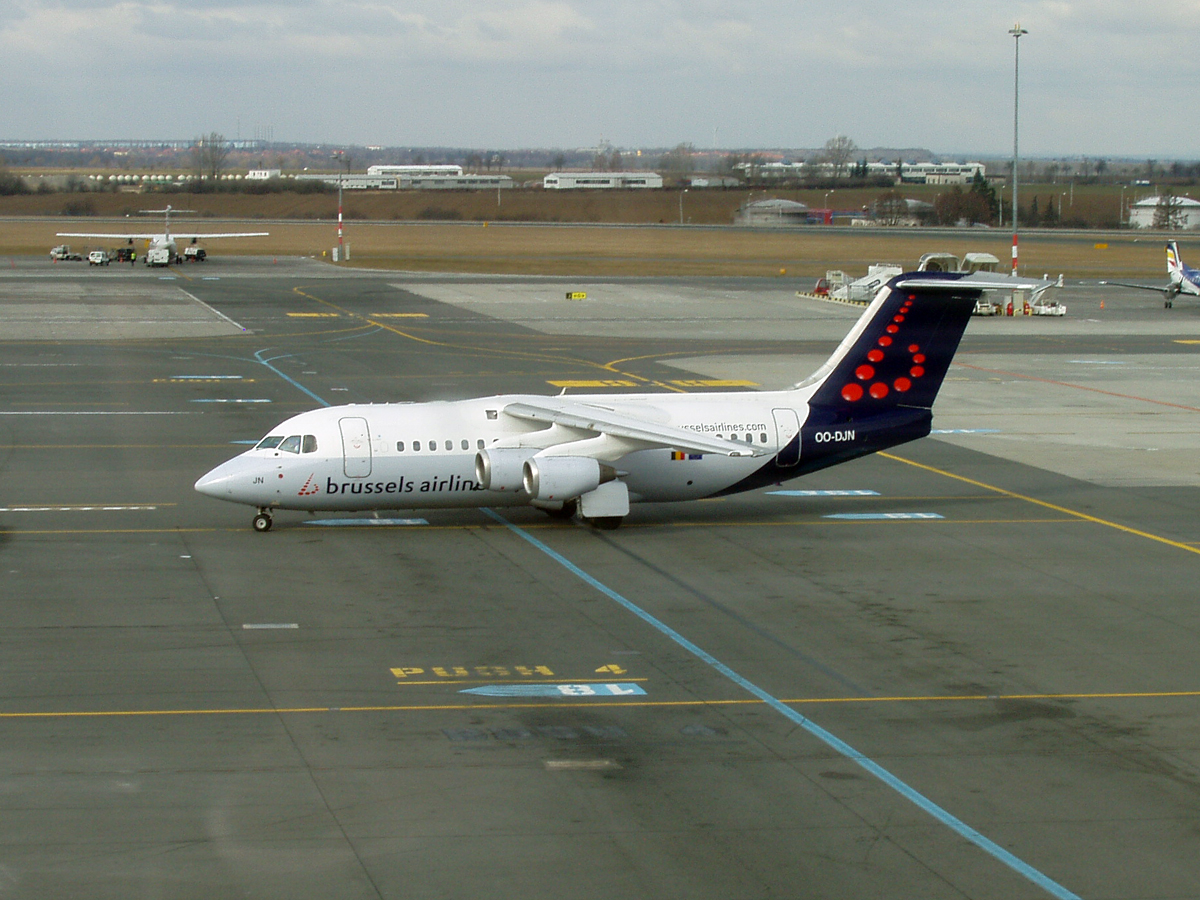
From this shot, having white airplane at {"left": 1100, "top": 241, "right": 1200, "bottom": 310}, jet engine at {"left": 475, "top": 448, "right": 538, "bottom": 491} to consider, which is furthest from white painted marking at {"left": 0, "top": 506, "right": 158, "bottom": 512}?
white airplane at {"left": 1100, "top": 241, "right": 1200, "bottom": 310}

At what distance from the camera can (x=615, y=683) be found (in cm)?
2483

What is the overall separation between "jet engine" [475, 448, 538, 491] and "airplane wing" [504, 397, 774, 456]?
46.6 inches

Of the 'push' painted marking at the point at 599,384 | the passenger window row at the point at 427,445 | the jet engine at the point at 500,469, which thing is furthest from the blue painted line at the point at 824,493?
the 'push' painted marking at the point at 599,384

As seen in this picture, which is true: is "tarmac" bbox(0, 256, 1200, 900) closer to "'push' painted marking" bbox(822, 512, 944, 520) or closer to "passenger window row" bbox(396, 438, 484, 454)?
"'push' painted marking" bbox(822, 512, 944, 520)

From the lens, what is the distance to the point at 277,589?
101ft

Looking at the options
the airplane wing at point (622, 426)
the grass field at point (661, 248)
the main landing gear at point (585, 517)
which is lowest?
the main landing gear at point (585, 517)

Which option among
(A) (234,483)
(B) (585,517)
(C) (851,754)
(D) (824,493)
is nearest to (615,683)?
(C) (851,754)

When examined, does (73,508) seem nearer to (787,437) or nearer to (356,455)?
(356,455)

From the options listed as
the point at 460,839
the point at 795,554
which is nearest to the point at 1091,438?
the point at 795,554

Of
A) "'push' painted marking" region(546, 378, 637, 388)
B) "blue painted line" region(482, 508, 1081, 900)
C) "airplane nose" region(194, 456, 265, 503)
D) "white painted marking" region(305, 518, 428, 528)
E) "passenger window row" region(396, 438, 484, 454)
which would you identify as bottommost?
"blue painted line" region(482, 508, 1081, 900)

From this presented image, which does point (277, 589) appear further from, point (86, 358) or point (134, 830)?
point (86, 358)

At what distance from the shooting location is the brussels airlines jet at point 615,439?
3575 cm

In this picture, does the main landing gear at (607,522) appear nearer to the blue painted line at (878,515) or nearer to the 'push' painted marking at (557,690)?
the blue painted line at (878,515)

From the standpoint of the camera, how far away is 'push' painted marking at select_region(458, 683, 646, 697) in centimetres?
2420
